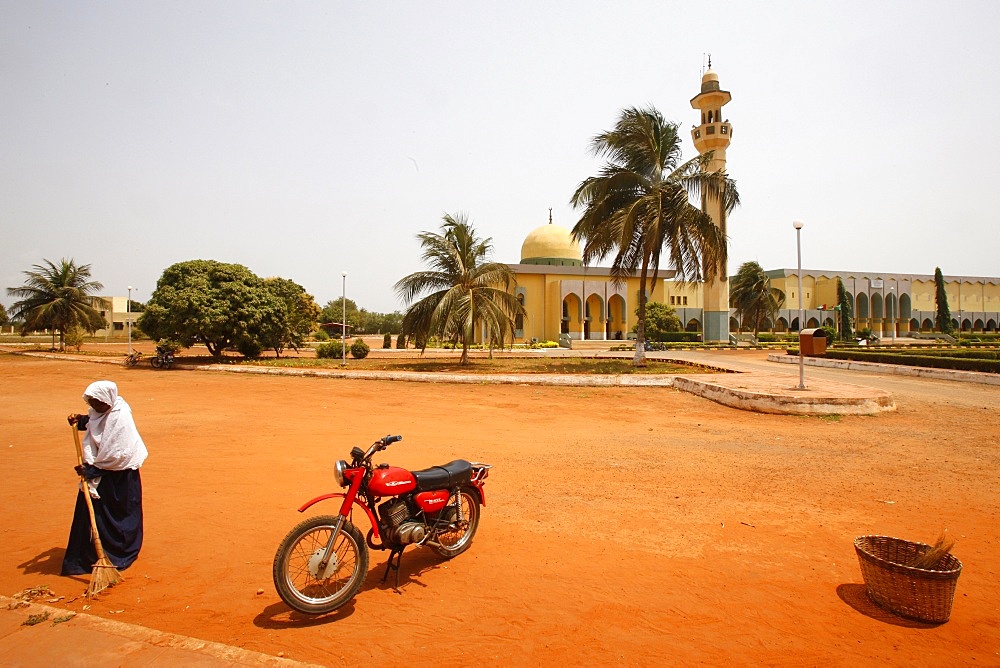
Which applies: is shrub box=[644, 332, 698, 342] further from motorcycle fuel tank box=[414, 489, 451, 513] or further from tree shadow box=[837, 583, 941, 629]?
motorcycle fuel tank box=[414, 489, 451, 513]

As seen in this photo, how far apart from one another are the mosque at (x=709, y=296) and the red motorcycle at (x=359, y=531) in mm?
31446

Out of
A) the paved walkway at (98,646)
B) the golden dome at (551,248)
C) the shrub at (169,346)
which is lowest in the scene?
the paved walkway at (98,646)

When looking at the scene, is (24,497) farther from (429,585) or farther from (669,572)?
(669,572)

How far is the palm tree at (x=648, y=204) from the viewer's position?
19.1m

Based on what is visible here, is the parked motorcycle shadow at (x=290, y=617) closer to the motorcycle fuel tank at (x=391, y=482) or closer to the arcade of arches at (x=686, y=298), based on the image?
the motorcycle fuel tank at (x=391, y=482)

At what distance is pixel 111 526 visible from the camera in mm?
4113

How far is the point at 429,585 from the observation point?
12.8 feet

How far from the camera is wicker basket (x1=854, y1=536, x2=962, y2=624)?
3.38 metres

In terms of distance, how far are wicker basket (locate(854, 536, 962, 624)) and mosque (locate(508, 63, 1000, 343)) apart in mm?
31566

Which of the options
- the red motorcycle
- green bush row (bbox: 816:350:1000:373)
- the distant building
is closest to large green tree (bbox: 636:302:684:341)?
the distant building

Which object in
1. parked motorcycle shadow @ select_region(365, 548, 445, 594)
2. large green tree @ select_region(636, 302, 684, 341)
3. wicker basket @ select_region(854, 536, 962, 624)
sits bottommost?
parked motorcycle shadow @ select_region(365, 548, 445, 594)

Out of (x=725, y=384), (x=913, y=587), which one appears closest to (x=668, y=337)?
(x=725, y=384)

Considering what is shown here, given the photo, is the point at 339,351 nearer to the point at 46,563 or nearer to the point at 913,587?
the point at 46,563

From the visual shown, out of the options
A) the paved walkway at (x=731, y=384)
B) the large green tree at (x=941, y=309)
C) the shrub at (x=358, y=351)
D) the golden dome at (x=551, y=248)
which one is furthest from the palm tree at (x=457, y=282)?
the large green tree at (x=941, y=309)
